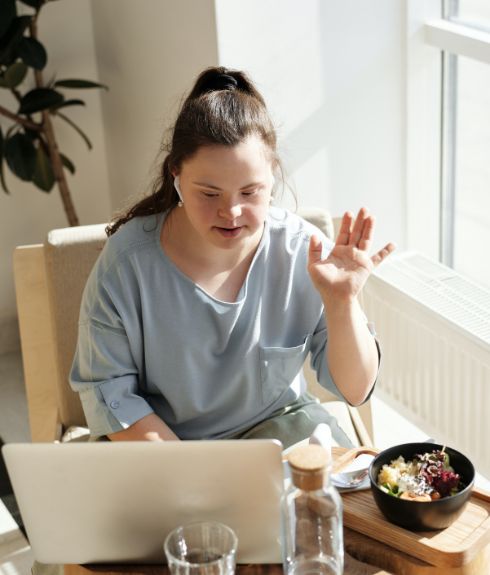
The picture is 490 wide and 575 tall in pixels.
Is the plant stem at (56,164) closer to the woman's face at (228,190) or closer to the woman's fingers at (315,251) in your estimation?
the woman's face at (228,190)

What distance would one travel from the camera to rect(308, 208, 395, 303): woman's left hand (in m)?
1.55

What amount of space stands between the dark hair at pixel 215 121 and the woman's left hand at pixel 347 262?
0.19 m

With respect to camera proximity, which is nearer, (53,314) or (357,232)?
(357,232)

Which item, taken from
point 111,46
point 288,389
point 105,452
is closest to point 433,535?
point 105,452

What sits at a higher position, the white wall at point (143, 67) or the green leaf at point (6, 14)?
the green leaf at point (6, 14)

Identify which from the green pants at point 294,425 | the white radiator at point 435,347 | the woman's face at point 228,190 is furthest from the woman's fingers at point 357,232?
the white radiator at point 435,347

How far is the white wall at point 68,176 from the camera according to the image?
10.4 feet

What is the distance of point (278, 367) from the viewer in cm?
176

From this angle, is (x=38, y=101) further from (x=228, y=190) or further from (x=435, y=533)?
(x=435, y=533)

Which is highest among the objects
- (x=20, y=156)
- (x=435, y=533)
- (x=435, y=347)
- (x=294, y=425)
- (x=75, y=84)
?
(x=75, y=84)

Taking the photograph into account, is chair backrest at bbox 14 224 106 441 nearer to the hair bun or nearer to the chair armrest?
the chair armrest

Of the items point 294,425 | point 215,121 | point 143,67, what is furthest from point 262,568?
point 143,67

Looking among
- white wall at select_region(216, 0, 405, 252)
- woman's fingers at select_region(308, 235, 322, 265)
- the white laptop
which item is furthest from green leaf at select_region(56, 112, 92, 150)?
the white laptop

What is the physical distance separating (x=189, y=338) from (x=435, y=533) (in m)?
0.61
